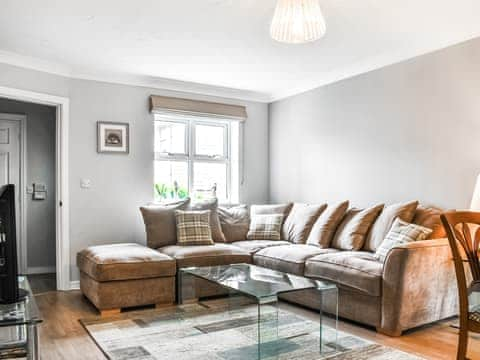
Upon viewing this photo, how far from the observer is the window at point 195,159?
5293mm

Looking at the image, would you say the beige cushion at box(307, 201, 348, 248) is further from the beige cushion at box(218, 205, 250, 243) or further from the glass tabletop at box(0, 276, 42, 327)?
the glass tabletop at box(0, 276, 42, 327)

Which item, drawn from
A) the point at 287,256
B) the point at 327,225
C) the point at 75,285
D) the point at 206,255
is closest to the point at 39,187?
the point at 75,285

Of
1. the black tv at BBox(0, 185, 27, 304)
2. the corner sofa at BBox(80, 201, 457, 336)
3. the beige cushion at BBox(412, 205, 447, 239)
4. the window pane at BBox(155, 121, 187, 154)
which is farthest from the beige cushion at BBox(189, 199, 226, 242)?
the black tv at BBox(0, 185, 27, 304)

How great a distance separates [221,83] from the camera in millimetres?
5230

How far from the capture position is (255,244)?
464 cm

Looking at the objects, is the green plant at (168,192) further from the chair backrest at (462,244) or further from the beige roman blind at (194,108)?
the chair backrest at (462,244)

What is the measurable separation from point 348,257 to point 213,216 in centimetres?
190

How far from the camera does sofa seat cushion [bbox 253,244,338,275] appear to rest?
3.79 metres

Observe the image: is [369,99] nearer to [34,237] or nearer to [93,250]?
[93,250]

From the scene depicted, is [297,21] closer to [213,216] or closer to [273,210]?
[213,216]

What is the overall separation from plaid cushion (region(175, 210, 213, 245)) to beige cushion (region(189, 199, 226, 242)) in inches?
6.4

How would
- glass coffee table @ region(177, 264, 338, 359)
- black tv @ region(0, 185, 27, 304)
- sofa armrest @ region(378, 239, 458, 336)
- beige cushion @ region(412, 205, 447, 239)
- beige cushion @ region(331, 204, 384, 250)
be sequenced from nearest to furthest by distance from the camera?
black tv @ region(0, 185, 27, 304) → glass coffee table @ region(177, 264, 338, 359) → sofa armrest @ region(378, 239, 458, 336) → beige cushion @ region(412, 205, 447, 239) → beige cushion @ region(331, 204, 384, 250)

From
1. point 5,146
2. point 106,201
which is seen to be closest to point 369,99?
point 106,201

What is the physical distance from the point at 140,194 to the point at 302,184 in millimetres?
1998
